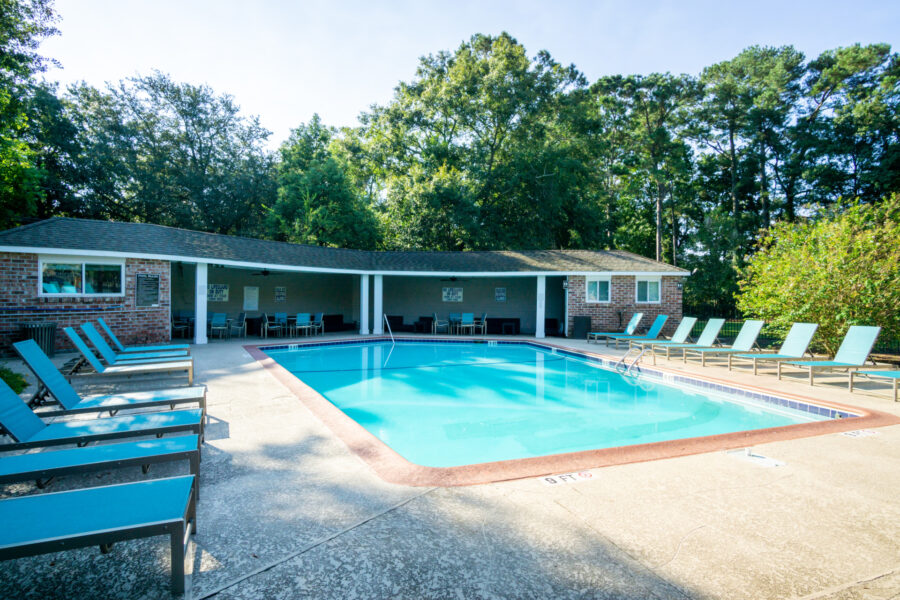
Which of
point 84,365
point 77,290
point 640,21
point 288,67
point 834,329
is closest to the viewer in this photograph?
point 84,365

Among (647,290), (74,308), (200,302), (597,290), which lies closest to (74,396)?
(74,308)

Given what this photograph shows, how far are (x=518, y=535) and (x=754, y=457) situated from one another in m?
2.72

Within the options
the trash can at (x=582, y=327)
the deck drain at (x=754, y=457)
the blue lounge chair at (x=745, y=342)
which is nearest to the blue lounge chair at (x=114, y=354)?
the deck drain at (x=754, y=457)

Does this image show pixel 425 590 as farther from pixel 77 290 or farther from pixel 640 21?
pixel 640 21

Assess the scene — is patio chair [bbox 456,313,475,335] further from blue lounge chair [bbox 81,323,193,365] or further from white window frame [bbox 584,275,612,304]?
blue lounge chair [bbox 81,323,193,365]

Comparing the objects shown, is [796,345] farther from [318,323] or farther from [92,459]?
[318,323]

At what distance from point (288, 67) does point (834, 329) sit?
15487 millimetres

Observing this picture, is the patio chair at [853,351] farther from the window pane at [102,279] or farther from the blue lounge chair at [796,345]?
the window pane at [102,279]

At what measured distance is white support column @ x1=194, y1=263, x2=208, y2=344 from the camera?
12.8 meters

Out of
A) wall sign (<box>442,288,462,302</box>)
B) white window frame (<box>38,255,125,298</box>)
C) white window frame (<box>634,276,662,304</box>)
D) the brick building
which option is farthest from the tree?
white window frame (<box>634,276,662,304</box>)

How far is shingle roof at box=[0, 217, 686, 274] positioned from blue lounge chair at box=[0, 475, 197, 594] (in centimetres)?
1128

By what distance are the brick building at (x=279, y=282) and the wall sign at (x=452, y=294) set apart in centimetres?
4

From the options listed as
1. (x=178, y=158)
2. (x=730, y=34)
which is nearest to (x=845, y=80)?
(x=730, y=34)

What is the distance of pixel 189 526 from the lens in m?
2.46
